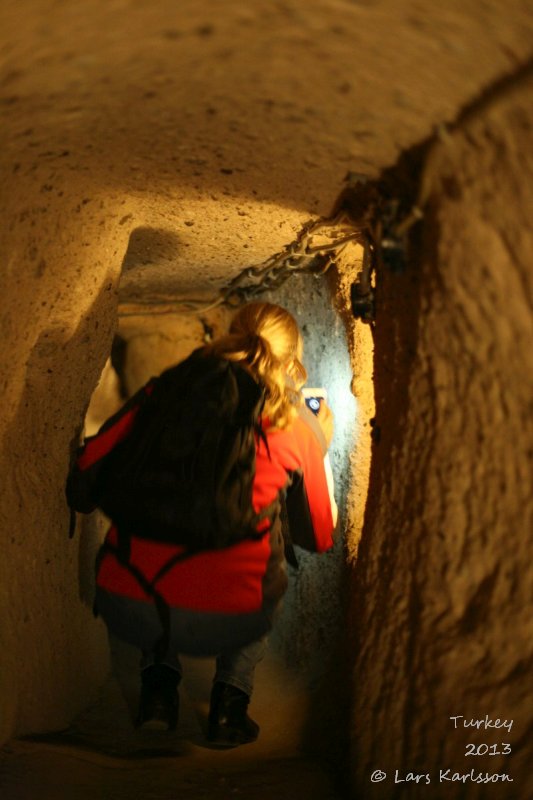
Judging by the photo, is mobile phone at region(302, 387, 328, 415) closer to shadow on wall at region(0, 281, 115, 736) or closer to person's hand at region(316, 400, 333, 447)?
person's hand at region(316, 400, 333, 447)

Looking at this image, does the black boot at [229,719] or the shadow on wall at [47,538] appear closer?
the shadow on wall at [47,538]

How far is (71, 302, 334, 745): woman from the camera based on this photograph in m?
1.72

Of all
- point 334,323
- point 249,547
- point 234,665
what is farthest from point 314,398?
point 234,665

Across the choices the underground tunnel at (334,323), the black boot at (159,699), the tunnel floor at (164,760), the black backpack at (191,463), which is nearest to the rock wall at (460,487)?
the underground tunnel at (334,323)

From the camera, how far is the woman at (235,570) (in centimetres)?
172

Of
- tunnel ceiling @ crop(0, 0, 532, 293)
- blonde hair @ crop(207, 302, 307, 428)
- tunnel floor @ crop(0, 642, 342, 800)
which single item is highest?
tunnel ceiling @ crop(0, 0, 532, 293)

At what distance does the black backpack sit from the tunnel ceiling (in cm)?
51

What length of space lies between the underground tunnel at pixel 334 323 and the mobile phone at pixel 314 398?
0.06 metres

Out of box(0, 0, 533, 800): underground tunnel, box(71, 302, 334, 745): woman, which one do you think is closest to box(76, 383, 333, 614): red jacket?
box(71, 302, 334, 745): woman

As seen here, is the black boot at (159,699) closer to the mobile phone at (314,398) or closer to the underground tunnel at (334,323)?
the underground tunnel at (334,323)

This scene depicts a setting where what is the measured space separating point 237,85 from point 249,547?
1.17 meters

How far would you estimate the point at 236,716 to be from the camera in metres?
1.83

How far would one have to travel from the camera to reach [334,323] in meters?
2.24

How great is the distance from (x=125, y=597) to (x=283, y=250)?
128cm
